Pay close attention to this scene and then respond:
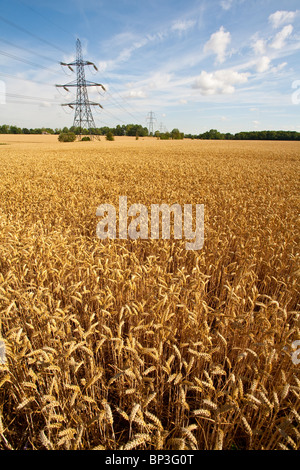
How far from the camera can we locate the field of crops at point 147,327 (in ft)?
5.77

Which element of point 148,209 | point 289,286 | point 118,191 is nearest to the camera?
point 289,286

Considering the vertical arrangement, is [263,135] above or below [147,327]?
above

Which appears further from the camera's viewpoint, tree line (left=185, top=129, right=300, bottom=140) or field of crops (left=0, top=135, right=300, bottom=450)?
tree line (left=185, top=129, right=300, bottom=140)

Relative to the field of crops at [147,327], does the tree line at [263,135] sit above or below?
above

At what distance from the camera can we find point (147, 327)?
239 centimetres

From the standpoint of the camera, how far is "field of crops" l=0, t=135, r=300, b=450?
5.77 feet

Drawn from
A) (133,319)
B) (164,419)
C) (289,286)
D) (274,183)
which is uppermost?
(274,183)

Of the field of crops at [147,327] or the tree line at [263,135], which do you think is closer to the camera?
the field of crops at [147,327]

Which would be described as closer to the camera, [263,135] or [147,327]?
[147,327]

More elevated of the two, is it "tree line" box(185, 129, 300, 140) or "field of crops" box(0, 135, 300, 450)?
"tree line" box(185, 129, 300, 140)
